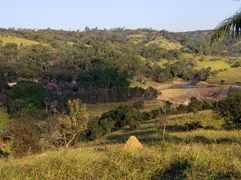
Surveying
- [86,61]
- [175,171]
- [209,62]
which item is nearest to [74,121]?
[175,171]

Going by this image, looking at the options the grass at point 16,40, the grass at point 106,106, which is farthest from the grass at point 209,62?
the grass at point 16,40

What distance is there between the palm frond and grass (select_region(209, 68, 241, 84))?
6540 cm

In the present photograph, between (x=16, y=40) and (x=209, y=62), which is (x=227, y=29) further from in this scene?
(x=16, y=40)

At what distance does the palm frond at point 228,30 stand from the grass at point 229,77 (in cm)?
6540

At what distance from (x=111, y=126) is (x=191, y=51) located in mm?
88714

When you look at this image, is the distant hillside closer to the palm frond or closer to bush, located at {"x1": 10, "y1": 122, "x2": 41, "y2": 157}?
bush, located at {"x1": 10, "y1": 122, "x2": 41, "y2": 157}

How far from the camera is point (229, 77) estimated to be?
7356 centimetres

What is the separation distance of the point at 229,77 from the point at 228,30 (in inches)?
2756

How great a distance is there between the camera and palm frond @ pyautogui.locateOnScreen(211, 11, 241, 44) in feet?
22.5

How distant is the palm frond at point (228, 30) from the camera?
22.5 feet

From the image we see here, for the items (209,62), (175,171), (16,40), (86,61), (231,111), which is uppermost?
(16,40)

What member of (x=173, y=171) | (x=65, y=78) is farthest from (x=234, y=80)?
(x=173, y=171)

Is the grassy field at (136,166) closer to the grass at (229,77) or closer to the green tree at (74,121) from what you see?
the green tree at (74,121)

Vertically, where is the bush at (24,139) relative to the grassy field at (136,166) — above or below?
below
